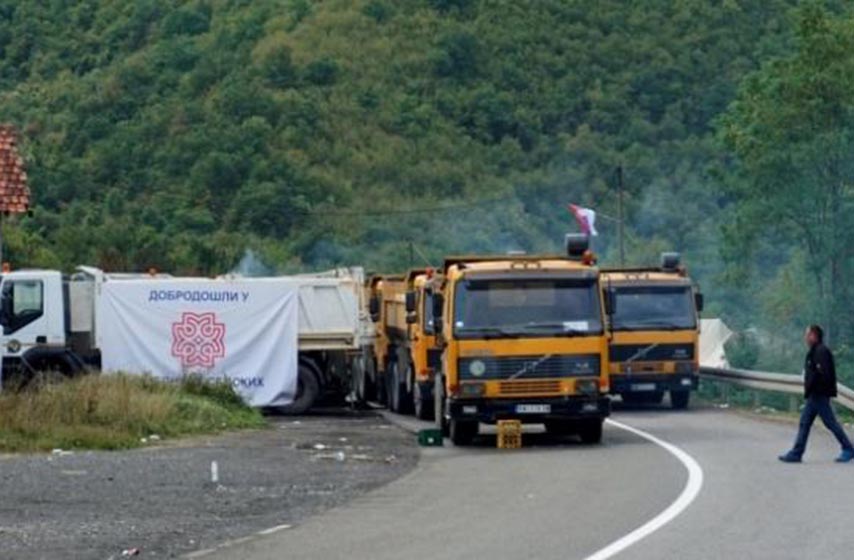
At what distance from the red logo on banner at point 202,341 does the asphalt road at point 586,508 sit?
9404mm

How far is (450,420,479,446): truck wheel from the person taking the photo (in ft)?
93.9

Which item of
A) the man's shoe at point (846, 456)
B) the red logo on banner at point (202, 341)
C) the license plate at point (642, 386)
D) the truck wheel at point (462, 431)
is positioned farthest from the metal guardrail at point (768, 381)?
the red logo on banner at point (202, 341)

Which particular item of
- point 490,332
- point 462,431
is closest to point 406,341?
point 462,431

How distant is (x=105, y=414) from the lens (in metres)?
27.8

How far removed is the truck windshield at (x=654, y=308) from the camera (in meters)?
39.0

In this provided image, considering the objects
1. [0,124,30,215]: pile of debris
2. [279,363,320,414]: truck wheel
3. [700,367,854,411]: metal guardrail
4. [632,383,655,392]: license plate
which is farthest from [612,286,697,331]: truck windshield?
[0,124,30,215]: pile of debris

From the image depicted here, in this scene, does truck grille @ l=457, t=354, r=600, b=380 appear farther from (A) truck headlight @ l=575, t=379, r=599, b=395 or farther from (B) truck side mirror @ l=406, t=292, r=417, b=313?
(B) truck side mirror @ l=406, t=292, r=417, b=313

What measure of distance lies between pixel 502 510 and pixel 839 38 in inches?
1741

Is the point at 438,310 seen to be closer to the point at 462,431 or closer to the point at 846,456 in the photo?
the point at 462,431

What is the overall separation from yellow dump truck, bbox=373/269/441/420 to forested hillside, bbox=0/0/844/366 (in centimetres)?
2324

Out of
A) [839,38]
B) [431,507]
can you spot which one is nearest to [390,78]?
[839,38]

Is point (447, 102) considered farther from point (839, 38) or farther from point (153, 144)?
point (839, 38)

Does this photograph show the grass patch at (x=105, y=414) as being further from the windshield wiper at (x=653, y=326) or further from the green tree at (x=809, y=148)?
the green tree at (x=809, y=148)

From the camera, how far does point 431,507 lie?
776 inches
